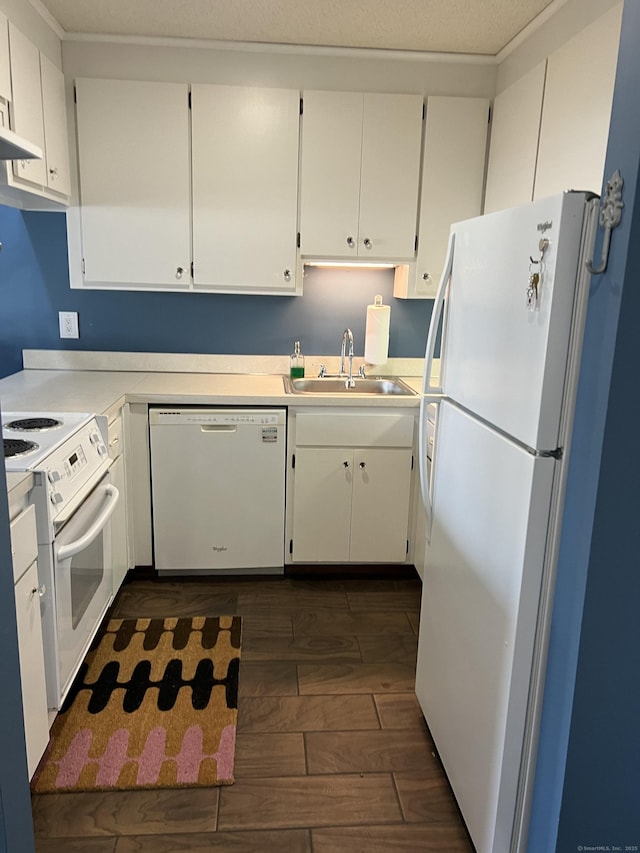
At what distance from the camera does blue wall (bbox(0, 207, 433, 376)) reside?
10.3 feet

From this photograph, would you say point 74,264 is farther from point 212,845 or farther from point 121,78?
point 212,845

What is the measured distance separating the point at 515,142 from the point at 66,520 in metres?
2.28

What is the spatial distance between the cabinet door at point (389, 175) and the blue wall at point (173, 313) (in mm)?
313

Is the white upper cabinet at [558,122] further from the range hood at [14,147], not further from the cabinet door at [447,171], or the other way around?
the range hood at [14,147]

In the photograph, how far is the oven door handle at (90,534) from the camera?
6.11 ft

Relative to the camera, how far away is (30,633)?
65.4 inches

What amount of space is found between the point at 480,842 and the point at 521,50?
9.43 feet

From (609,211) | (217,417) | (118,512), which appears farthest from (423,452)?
(118,512)

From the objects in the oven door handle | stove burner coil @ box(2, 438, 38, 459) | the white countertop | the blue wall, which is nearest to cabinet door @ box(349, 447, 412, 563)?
the white countertop

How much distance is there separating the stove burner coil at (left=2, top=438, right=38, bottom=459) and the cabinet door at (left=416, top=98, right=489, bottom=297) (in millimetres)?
1946

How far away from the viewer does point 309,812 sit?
1.75 m

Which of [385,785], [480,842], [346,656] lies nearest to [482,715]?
[480,842]

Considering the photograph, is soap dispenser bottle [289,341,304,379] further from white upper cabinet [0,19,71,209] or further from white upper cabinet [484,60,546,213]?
white upper cabinet [0,19,71,209]

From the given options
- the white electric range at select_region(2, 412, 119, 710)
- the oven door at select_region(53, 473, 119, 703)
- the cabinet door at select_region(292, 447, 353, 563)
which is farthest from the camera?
the cabinet door at select_region(292, 447, 353, 563)
